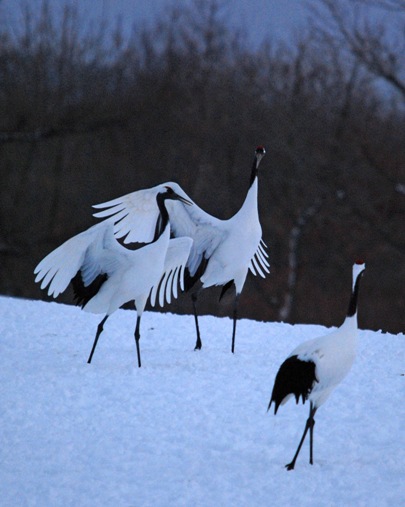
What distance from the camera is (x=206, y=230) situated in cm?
826

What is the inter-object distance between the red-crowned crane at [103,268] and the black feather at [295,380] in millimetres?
2251

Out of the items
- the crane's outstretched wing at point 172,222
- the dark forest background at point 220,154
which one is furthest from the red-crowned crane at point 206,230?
the dark forest background at point 220,154

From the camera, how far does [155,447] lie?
5520 millimetres

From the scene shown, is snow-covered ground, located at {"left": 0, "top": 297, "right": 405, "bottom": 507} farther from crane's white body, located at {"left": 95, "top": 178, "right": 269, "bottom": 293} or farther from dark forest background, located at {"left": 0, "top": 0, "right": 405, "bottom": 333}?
dark forest background, located at {"left": 0, "top": 0, "right": 405, "bottom": 333}

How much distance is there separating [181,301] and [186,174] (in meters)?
4.26

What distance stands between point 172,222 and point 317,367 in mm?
3473

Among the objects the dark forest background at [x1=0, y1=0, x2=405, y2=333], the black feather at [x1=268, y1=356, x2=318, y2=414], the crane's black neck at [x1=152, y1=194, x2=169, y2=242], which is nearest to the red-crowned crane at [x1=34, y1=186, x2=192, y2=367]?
the crane's black neck at [x1=152, y1=194, x2=169, y2=242]

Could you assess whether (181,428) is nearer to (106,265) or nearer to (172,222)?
(106,265)

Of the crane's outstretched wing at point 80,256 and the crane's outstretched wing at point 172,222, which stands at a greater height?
the crane's outstretched wing at point 172,222

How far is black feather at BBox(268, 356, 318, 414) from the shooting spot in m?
5.18

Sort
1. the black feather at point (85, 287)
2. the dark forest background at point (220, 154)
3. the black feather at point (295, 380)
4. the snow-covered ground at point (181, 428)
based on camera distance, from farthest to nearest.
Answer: the dark forest background at point (220, 154)
the black feather at point (85, 287)
the black feather at point (295, 380)
the snow-covered ground at point (181, 428)

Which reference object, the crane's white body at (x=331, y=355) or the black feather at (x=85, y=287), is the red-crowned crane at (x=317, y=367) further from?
the black feather at (x=85, y=287)

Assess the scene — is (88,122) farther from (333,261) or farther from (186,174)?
(333,261)

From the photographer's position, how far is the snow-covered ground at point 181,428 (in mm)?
4848
